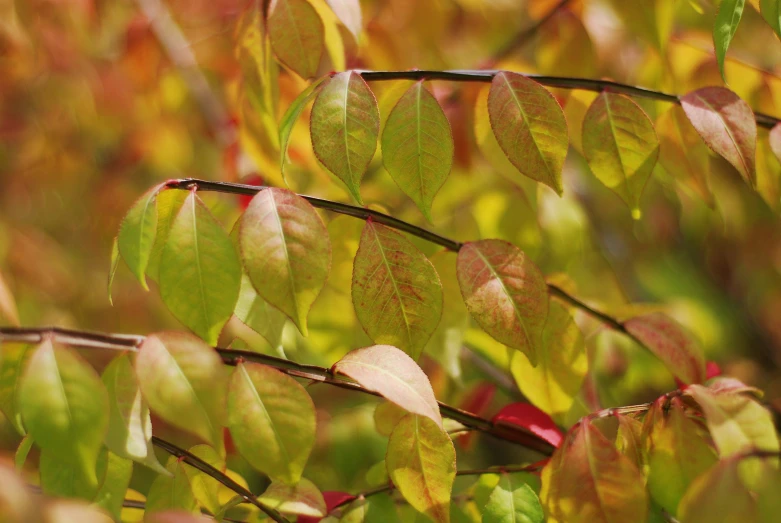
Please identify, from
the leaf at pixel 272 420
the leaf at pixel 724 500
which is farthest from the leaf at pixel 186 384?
the leaf at pixel 724 500

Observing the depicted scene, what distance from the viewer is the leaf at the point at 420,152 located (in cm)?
69

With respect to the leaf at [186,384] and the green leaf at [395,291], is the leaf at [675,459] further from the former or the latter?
the leaf at [186,384]

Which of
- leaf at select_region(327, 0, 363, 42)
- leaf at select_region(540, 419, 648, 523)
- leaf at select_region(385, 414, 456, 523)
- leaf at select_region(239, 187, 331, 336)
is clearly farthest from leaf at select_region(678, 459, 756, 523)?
leaf at select_region(327, 0, 363, 42)

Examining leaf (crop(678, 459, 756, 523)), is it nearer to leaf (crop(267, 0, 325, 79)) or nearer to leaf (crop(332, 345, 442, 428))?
leaf (crop(332, 345, 442, 428))

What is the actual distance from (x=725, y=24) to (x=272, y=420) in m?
0.56

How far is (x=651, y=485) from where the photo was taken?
0.65 meters

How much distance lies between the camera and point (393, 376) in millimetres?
608

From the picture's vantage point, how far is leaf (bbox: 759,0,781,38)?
0.68 meters

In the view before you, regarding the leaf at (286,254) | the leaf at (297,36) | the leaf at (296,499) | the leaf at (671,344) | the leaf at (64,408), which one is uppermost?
the leaf at (297,36)

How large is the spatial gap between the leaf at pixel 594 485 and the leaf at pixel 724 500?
112mm

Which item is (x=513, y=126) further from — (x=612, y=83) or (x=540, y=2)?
(x=540, y=2)

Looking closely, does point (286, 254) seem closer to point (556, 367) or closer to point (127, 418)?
point (127, 418)

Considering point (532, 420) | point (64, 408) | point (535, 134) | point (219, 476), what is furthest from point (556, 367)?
point (64, 408)

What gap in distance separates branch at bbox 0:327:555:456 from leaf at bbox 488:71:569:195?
0.87ft
